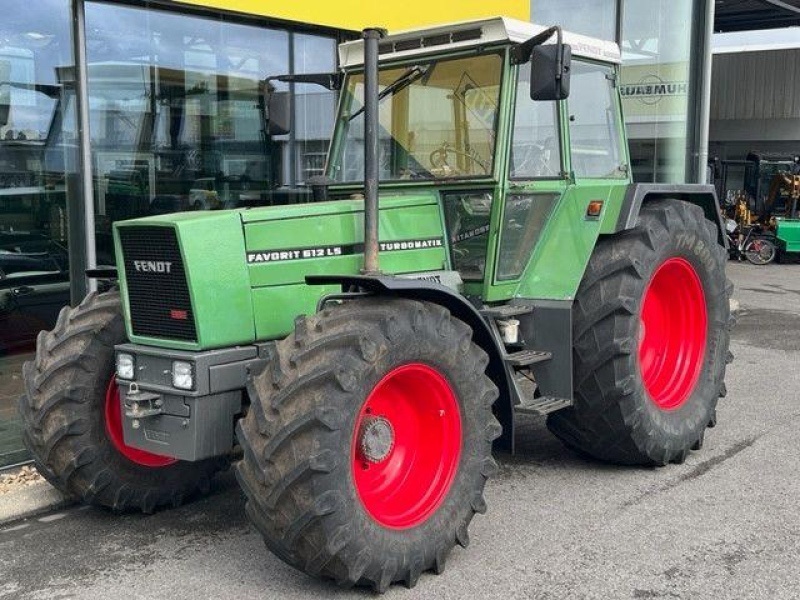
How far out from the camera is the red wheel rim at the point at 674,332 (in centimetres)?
577

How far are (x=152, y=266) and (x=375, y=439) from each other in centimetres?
129

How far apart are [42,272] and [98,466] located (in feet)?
8.23

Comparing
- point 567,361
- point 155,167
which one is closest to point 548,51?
point 567,361

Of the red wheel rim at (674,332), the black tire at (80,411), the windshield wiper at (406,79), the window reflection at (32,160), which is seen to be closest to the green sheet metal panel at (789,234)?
the red wheel rim at (674,332)

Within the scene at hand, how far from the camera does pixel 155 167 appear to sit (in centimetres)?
711

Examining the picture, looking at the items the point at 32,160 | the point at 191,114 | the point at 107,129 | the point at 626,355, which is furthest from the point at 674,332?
the point at 32,160

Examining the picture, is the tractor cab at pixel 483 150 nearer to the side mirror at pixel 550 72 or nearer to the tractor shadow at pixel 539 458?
the side mirror at pixel 550 72

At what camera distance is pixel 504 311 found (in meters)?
4.89

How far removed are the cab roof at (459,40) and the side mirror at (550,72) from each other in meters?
0.48

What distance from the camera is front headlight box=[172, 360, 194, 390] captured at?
4.01 metres

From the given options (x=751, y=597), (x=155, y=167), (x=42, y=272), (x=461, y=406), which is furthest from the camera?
(x=155, y=167)

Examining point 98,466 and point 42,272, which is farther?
point 42,272

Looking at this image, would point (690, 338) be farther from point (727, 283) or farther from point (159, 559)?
point (159, 559)

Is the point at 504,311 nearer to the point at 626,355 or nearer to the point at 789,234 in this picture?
the point at 626,355
